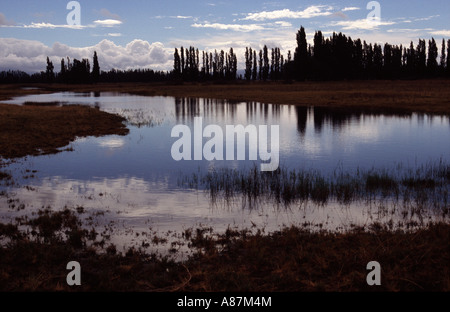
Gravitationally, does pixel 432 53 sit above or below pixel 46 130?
above

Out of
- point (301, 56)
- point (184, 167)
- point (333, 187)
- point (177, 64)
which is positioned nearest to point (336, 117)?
point (184, 167)

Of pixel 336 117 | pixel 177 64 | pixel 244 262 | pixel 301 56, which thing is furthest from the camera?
pixel 177 64

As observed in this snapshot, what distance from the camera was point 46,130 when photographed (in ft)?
98.8

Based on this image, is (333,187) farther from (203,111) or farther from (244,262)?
(203,111)

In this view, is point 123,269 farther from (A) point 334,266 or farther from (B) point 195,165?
(B) point 195,165

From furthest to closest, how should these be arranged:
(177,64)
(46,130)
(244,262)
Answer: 1. (177,64)
2. (46,130)
3. (244,262)

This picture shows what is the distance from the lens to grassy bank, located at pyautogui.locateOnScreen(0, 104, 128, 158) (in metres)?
23.8

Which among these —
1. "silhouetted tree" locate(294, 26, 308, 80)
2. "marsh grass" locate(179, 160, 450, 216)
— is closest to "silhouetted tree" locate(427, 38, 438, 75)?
"silhouetted tree" locate(294, 26, 308, 80)

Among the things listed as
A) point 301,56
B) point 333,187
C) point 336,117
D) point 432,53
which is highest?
point 432,53

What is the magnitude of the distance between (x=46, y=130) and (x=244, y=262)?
26.9 m

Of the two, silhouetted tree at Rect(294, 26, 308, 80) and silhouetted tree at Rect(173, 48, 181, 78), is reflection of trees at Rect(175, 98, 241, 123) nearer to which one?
silhouetted tree at Rect(294, 26, 308, 80)

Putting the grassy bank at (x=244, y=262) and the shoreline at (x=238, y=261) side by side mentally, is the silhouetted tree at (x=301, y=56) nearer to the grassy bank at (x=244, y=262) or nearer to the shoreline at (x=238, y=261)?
the shoreline at (x=238, y=261)
